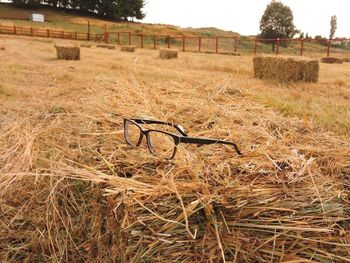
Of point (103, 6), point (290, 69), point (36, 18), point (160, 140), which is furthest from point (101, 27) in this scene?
point (160, 140)

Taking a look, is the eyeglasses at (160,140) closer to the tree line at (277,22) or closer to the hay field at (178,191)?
the hay field at (178,191)

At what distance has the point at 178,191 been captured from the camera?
115 centimetres

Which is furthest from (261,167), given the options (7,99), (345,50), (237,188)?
(345,50)

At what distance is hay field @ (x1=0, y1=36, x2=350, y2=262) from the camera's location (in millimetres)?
1096

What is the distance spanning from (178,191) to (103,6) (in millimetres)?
60099

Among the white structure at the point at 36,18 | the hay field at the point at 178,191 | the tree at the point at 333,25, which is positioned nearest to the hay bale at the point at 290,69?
the hay field at the point at 178,191

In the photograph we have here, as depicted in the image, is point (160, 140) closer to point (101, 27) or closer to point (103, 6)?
point (101, 27)

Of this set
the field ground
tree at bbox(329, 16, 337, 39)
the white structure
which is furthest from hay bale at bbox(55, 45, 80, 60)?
tree at bbox(329, 16, 337, 39)

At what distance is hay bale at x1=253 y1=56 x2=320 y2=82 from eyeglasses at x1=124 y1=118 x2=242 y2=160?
288 inches

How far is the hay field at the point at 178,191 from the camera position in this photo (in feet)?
3.59

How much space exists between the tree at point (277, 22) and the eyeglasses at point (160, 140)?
51.4m

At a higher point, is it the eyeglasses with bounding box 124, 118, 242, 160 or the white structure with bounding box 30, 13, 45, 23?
the white structure with bounding box 30, 13, 45, 23

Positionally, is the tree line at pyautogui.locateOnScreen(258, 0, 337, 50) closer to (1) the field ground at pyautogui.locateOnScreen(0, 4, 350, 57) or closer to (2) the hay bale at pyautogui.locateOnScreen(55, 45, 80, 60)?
(1) the field ground at pyautogui.locateOnScreen(0, 4, 350, 57)

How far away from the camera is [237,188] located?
3.71 ft
